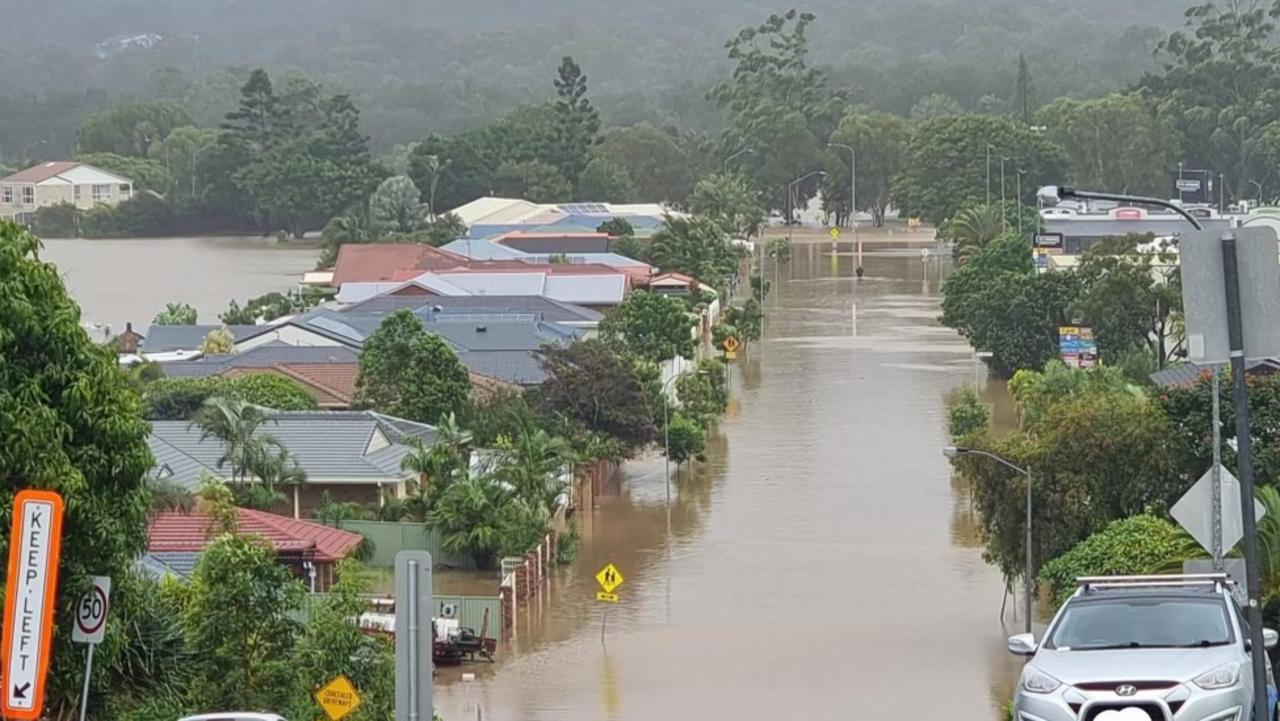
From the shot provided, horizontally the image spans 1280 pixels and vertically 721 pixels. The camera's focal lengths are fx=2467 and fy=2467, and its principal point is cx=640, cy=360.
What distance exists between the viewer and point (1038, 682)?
12.2 meters

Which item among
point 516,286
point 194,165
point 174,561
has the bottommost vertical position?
point 174,561

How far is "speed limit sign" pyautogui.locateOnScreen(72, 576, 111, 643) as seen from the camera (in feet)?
44.7

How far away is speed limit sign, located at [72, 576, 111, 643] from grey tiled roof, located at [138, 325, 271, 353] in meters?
43.4

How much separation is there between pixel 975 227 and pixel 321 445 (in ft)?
206

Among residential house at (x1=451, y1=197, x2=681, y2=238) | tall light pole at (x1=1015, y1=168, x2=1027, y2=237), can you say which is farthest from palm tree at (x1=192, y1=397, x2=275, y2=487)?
residential house at (x1=451, y1=197, x2=681, y2=238)

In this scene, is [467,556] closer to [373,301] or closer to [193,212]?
[373,301]

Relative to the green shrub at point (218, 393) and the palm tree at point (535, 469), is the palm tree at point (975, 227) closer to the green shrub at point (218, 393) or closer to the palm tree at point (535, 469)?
the green shrub at point (218, 393)

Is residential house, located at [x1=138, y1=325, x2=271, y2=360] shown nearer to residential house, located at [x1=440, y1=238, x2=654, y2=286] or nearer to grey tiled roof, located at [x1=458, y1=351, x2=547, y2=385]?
grey tiled roof, located at [x1=458, y1=351, x2=547, y2=385]

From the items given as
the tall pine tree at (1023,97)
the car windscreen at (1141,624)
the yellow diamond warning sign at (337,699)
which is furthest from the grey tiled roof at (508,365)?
the tall pine tree at (1023,97)

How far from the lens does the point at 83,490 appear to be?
50.9 ft

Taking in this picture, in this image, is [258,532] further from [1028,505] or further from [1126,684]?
[1126,684]

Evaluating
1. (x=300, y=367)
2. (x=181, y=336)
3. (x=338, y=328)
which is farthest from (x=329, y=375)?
(x=181, y=336)

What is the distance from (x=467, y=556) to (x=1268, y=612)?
1863cm

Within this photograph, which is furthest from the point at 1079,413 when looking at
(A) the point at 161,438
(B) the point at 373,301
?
(B) the point at 373,301
